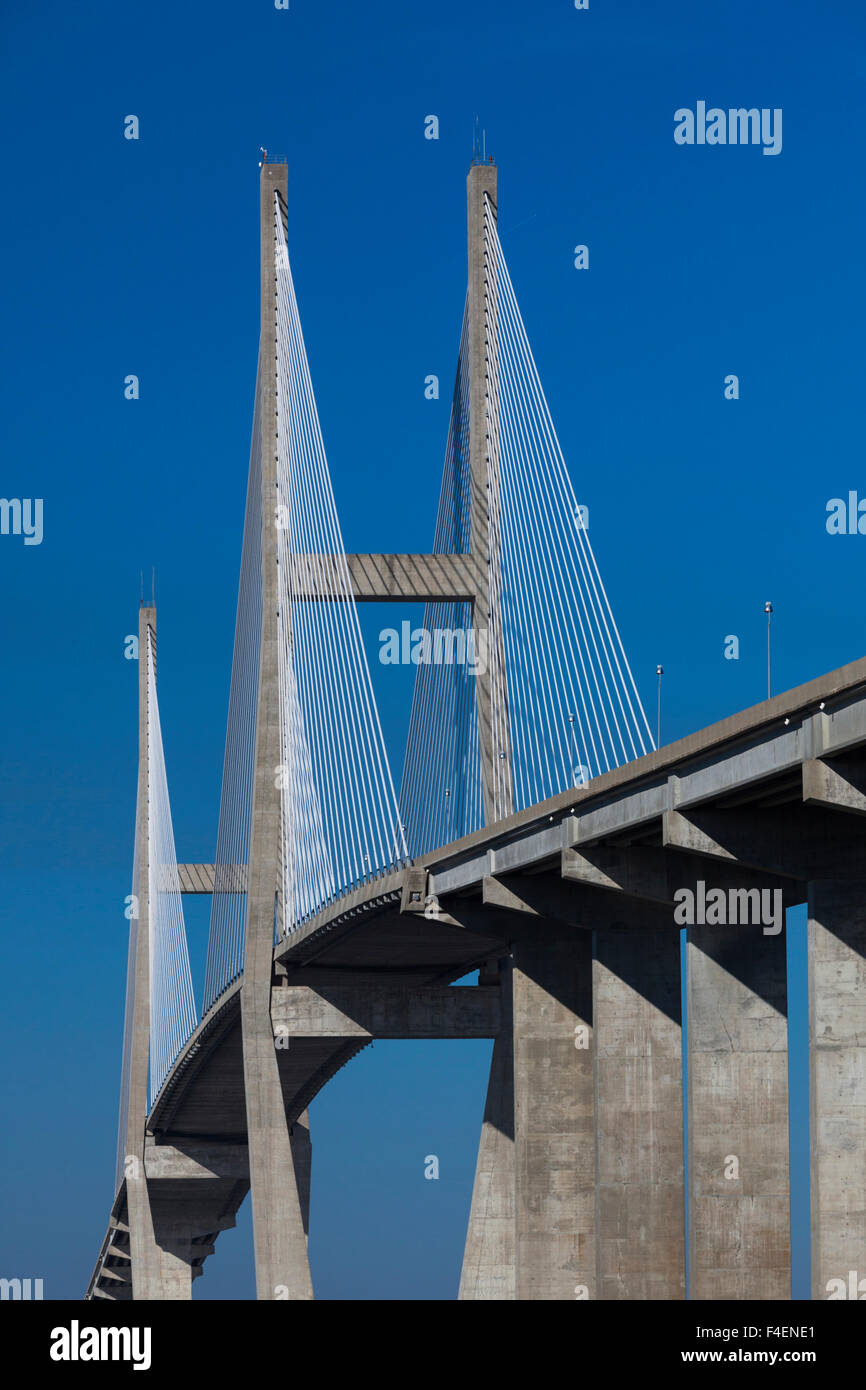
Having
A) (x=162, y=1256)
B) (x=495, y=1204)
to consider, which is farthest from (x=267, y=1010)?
(x=162, y=1256)

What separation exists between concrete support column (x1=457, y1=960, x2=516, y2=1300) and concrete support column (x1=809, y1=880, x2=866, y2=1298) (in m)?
23.7

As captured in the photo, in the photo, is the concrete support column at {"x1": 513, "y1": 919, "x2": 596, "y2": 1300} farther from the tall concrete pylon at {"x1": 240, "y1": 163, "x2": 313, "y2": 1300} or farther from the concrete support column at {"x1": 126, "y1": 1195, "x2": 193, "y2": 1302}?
the concrete support column at {"x1": 126, "y1": 1195, "x2": 193, "y2": 1302}

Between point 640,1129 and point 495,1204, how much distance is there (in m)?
13.9

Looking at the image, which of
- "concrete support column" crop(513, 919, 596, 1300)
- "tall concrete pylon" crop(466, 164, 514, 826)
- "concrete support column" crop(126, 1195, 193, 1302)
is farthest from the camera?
"concrete support column" crop(126, 1195, 193, 1302)

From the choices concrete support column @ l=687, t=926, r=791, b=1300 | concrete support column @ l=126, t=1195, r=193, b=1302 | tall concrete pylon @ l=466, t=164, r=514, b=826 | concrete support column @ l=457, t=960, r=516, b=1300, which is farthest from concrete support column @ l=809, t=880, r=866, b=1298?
concrete support column @ l=126, t=1195, r=193, b=1302

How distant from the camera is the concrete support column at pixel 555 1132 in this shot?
45.7 metres

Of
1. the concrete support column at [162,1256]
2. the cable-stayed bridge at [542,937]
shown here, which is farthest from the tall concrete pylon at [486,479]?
the concrete support column at [162,1256]

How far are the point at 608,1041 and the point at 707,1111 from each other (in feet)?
17.1

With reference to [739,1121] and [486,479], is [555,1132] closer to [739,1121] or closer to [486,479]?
[739,1121]

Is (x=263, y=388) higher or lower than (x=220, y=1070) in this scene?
higher

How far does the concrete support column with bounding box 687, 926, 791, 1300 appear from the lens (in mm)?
35375
